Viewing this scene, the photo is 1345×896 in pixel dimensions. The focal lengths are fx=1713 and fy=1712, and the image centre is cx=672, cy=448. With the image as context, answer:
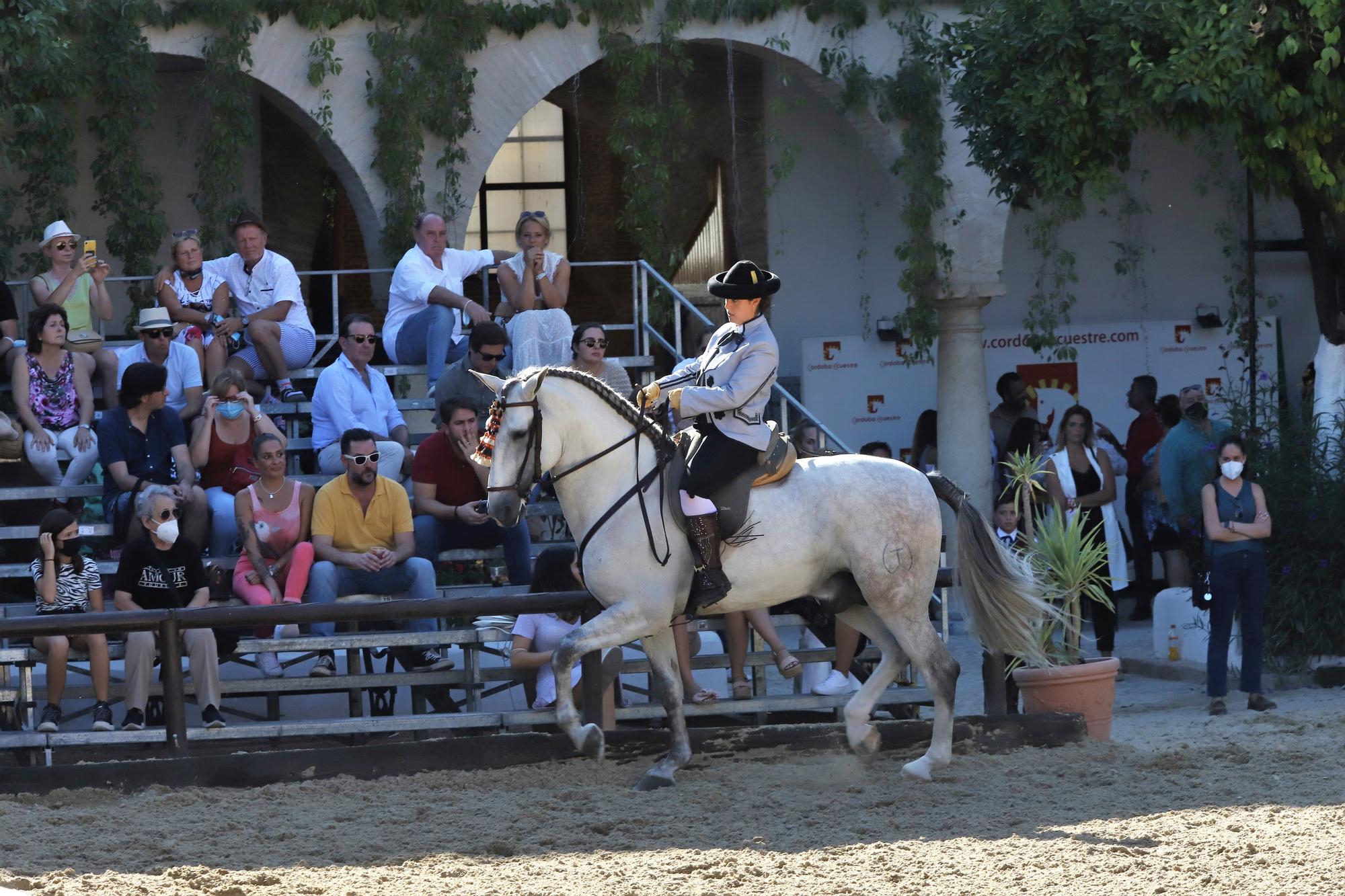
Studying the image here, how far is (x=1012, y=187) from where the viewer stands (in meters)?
13.4

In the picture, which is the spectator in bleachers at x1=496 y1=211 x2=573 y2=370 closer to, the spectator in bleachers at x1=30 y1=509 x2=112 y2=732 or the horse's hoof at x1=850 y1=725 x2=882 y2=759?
the spectator in bleachers at x1=30 y1=509 x2=112 y2=732

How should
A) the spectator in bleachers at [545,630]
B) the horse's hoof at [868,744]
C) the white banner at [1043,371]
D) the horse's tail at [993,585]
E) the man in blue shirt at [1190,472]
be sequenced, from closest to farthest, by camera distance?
the horse's hoof at [868,744] < the horse's tail at [993,585] < the spectator in bleachers at [545,630] < the man in blue shirt at [1190,472] < the white banner at [1043,371]

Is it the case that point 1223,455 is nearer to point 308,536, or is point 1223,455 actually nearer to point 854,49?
point 308,536

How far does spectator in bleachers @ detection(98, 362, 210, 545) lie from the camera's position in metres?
10.3

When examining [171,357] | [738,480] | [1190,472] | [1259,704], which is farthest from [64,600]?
[1190,472]

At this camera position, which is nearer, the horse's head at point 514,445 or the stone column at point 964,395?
the horse's head at point 514,445

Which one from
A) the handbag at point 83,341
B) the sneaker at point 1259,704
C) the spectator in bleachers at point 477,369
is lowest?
the sneaker at point 1259,704

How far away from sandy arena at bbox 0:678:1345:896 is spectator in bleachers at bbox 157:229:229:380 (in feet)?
16.2

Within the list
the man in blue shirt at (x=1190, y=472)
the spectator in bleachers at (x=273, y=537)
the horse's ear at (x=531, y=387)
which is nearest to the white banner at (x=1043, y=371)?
the man in blue shirt at (x=1190, y=472)

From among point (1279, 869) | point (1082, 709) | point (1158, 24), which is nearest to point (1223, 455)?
point (1082, 709)

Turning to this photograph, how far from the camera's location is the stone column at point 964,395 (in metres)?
15.4

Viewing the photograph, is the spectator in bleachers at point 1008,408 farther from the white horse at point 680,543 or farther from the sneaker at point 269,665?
the sneaker at point 269,665

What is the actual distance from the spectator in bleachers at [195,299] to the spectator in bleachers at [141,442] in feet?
4.45

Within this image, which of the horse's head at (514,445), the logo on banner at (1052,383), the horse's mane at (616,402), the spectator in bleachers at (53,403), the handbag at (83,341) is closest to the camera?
the horse's head at (514,445)
